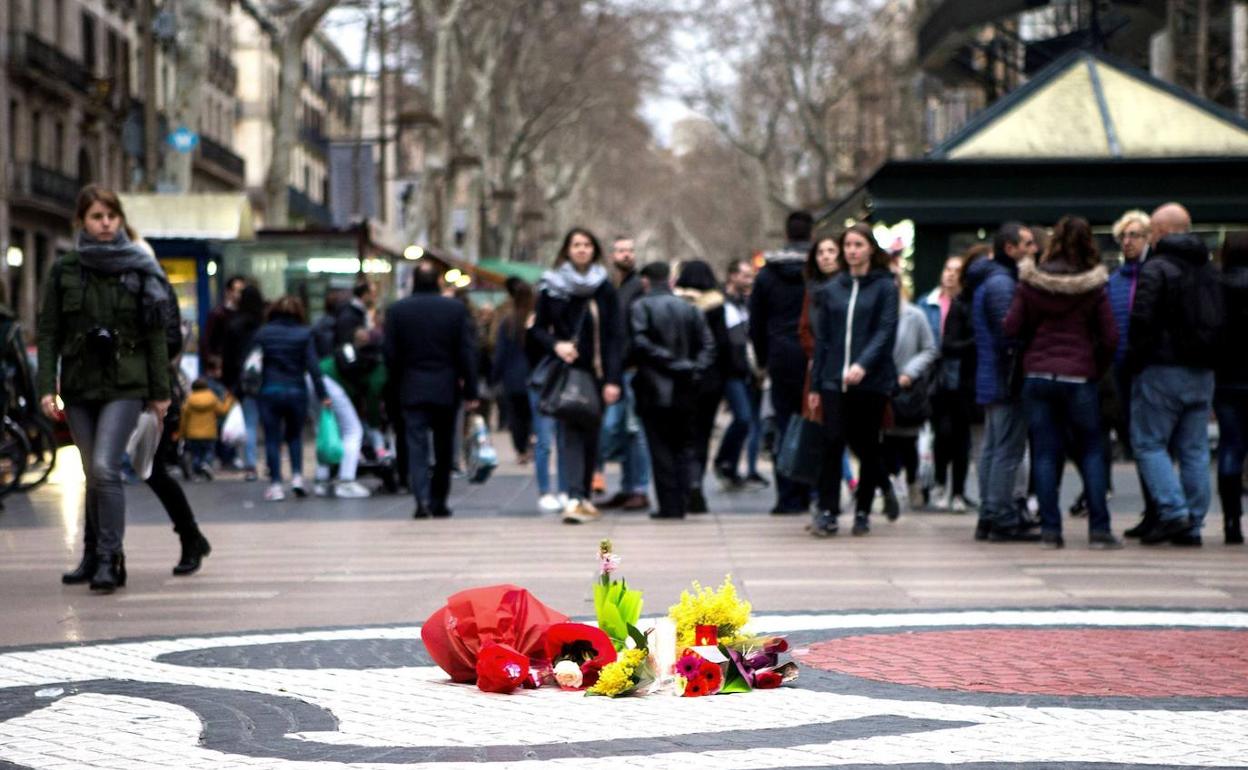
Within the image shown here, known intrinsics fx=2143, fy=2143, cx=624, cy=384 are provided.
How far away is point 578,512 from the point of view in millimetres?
14023

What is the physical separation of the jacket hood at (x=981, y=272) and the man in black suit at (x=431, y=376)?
141 inches

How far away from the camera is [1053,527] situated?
12062 mm

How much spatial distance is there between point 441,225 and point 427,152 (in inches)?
239

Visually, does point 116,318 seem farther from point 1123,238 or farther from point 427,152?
point 427,152

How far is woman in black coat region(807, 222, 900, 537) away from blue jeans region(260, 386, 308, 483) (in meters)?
5.63

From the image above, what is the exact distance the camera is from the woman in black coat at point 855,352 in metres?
12.5

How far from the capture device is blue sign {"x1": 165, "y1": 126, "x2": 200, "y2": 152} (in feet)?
100

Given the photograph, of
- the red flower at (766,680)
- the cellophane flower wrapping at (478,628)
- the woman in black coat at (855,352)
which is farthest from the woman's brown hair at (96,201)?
the red flower at (766,680)

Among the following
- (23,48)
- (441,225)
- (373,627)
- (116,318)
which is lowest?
(373,627)

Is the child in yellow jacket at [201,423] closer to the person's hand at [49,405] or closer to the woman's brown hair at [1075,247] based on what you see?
the person's hand at [49,405]

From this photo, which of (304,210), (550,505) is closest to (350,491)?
(550,505)

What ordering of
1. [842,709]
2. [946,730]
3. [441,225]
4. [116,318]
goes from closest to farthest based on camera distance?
[946,730], [842,709], [116,318], [441,225]

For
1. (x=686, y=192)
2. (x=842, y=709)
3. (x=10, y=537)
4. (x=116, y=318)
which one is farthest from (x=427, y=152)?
(x=686, y=192)

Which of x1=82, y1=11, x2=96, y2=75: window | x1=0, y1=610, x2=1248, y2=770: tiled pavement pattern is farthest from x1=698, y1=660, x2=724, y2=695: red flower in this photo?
x1=82, y1=11, x2=96, y2=75: window
